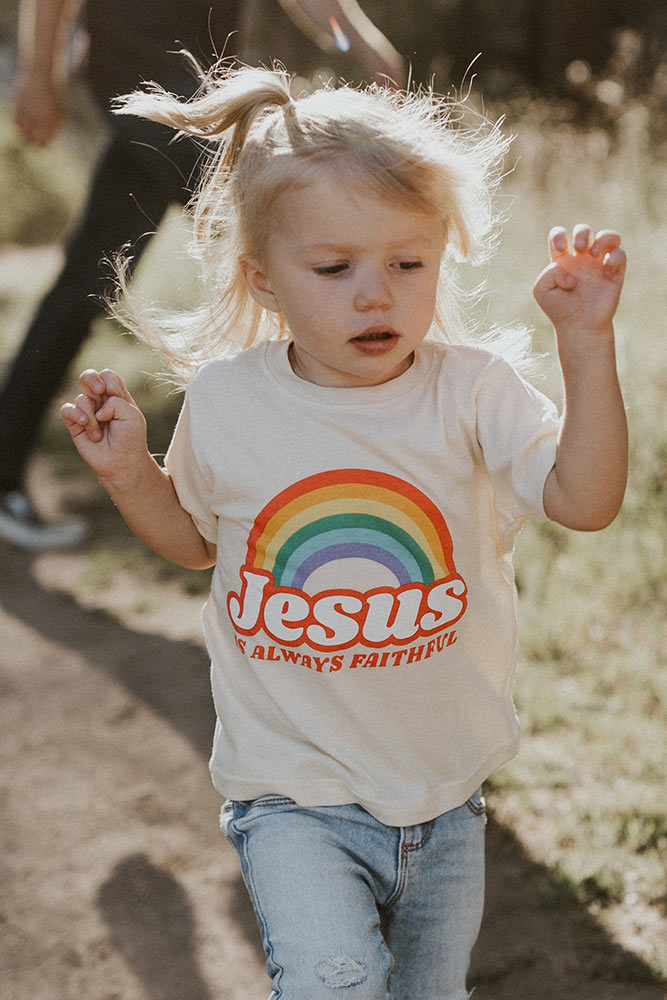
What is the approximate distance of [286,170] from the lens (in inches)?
62.4

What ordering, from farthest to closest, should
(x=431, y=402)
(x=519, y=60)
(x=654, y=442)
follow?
(x=519, y=60), (x=654, y=442), (x=431, y=402)

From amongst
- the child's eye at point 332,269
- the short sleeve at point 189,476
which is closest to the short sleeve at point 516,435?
the child's eye at point 332,269

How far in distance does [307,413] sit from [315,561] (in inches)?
8.2

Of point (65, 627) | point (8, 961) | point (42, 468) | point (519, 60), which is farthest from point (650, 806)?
point (519, 60)

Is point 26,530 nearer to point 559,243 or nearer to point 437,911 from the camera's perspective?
point 437,911

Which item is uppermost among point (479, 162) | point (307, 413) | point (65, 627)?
point (479, 162)

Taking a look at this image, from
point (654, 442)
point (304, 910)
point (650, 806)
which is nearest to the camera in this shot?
point (304, 910)

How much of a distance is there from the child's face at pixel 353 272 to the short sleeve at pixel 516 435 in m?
0.13

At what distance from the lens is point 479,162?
5.44 ft

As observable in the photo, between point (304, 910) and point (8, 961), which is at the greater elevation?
point (304, 910)

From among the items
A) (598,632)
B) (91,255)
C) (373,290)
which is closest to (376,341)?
(373,290)

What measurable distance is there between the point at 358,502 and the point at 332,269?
1.05 feet

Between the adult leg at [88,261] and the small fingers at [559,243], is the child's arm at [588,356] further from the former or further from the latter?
the adult leg at [88,261]

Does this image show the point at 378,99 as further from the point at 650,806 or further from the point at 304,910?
the point at 650,806
